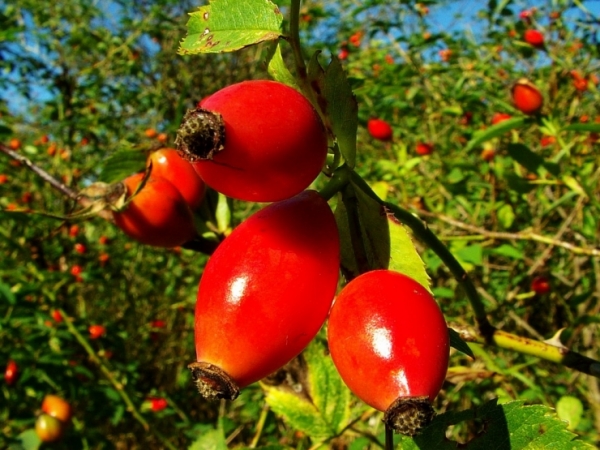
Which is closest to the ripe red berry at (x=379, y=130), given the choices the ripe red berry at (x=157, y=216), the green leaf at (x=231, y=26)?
the ripe red berry at (x=157, y=216)

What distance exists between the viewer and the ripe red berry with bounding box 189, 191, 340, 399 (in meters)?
0.53

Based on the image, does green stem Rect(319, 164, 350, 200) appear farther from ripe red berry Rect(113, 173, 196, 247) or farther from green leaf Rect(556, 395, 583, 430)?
green leaf Rect(556, 395, 583, 430)

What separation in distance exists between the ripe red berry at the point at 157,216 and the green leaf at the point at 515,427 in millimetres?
433

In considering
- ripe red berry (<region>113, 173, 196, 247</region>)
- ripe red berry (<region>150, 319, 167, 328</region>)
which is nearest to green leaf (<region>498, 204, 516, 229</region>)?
ripe red berry (<region>113, 173, 196, 247</region>)

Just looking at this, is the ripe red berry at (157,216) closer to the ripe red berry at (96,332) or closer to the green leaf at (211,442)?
the green leaf at (211,442)

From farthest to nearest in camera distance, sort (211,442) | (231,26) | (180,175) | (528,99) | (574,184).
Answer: (528,99) < (574,184) < (211,442) < (180,175) < (231,26)

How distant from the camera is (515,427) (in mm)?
604

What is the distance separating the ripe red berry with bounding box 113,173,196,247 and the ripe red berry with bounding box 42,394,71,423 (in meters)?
1.80

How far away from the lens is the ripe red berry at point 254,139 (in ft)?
1.68

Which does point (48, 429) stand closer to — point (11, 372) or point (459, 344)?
point (11, 372)

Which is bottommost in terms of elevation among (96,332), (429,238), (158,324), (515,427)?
(158,324)

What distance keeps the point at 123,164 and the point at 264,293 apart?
1.81 ft

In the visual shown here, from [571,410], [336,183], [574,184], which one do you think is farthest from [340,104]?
[574,184]

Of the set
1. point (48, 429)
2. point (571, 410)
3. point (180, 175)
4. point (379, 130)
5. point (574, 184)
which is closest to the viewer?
point (180, 175)
